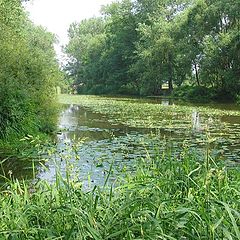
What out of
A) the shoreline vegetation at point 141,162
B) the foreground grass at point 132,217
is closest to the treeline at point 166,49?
the shoreline vegetation at point 141,162

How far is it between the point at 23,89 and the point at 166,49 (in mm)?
38460

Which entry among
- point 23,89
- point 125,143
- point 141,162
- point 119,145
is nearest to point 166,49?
point 125,143

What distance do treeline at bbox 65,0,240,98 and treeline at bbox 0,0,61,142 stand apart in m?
25.3

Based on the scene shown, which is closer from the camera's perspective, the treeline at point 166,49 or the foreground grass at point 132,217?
the foreground grass at point 132,217

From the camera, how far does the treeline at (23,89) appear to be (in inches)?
458

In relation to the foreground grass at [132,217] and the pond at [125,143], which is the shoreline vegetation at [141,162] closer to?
the foreground grass at [132,217]

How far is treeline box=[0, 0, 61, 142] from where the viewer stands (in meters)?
11.6

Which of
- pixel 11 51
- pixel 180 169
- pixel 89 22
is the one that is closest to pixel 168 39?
pixel 11 51

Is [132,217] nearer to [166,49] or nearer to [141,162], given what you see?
[141,162]

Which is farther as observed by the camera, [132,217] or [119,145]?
[119,145]

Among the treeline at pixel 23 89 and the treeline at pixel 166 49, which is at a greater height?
the treeline at pixel 166 49

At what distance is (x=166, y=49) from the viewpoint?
162 ft

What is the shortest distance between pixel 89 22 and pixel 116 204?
99.0 meters

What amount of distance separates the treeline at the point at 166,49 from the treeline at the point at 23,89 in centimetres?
2529
